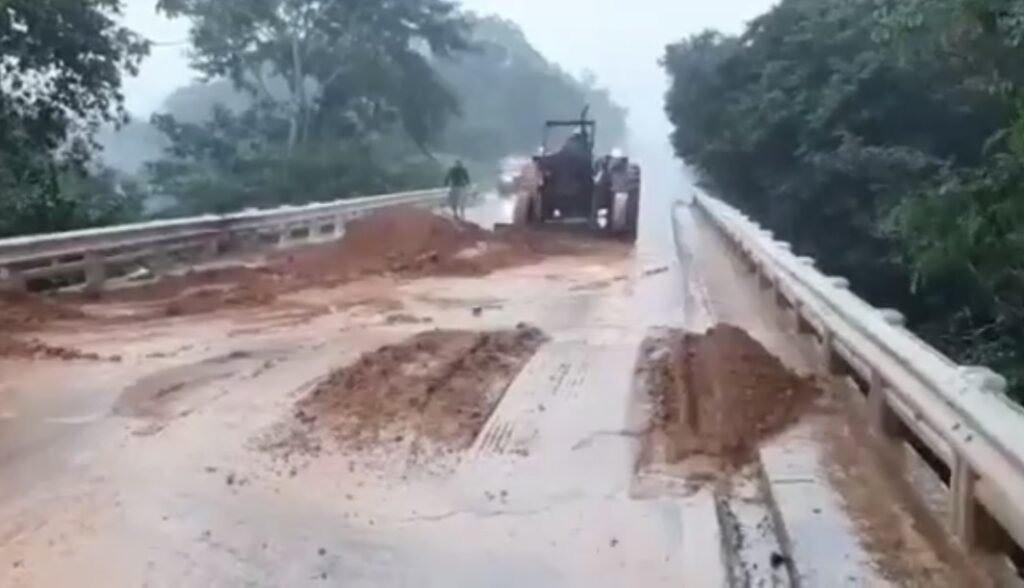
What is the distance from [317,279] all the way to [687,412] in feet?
33.5

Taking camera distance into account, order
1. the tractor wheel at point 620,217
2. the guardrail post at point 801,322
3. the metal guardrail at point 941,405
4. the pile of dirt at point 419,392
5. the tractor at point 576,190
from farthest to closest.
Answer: the tractor at point 576,190, the tractor wheel at point 620,217, the guardrail post at point 801,322, the pile of dirt at point 419,392, the metal guardrail at point 941,405

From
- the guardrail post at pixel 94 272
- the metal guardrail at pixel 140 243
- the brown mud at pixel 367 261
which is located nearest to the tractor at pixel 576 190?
the brown mud at pixel 367 261

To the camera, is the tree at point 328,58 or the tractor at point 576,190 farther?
the tree at point 328,58

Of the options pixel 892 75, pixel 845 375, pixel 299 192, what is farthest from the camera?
pixel 299 192

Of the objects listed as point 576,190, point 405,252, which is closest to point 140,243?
point 405,252

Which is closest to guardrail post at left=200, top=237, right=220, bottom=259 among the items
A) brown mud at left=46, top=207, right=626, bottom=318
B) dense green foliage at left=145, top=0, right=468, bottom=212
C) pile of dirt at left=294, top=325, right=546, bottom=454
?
brown mud at left=46, top=207, right=626, bottom=318

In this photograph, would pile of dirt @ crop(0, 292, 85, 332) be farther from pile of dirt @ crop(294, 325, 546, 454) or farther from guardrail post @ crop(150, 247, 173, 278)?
pile of dirt @ crop(294, 325, 546, 454)

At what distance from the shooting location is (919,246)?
16172 millimetres

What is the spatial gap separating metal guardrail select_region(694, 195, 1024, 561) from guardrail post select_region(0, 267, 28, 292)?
344 inches

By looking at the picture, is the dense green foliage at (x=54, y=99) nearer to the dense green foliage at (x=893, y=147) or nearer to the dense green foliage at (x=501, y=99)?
the dense green foliage at (x=893, y=147)

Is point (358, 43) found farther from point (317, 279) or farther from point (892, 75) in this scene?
point (317, 279)

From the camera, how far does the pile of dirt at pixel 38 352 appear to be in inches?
439

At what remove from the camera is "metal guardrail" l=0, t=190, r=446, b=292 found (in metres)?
15.2

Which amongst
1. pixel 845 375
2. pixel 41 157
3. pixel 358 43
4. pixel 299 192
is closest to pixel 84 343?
pixel 845 375
